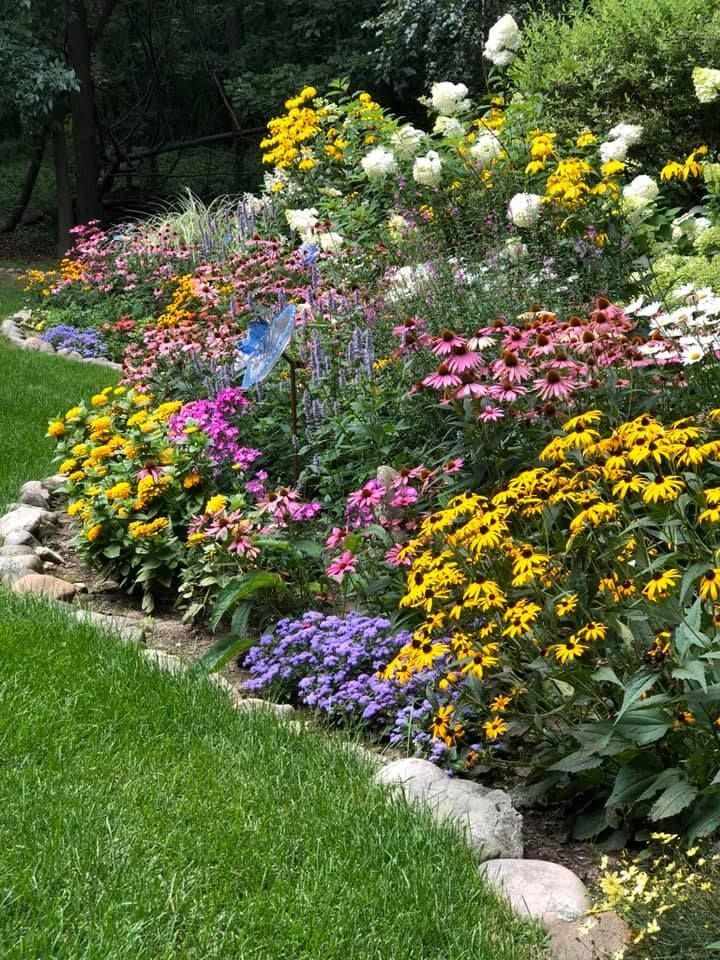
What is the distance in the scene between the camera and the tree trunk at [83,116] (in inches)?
632

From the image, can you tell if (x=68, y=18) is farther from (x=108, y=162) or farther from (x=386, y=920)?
(x=386, y=920)

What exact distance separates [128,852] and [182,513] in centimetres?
237

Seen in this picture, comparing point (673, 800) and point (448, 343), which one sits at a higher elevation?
point (448, 343)

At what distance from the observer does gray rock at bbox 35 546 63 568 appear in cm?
475

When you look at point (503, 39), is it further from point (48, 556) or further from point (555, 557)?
point (555, 557)

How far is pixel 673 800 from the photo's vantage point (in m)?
2.42

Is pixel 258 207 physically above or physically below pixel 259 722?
above

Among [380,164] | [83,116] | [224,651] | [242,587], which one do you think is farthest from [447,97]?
[83,116]

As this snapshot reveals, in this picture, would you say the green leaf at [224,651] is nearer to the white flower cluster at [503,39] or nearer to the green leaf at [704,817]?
the green leaf at [704,817]

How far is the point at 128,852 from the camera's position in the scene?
2.38 meters

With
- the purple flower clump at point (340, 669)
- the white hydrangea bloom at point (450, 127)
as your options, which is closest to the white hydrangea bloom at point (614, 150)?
the white hydrangea bloom at point (450, 127)

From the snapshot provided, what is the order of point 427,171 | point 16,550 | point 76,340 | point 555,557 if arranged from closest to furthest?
point 555,557
point 16,550
point 427,171
point 76,340

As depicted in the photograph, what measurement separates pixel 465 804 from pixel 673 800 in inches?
20.4

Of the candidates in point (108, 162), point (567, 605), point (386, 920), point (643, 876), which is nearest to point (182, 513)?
point (567, 605)
